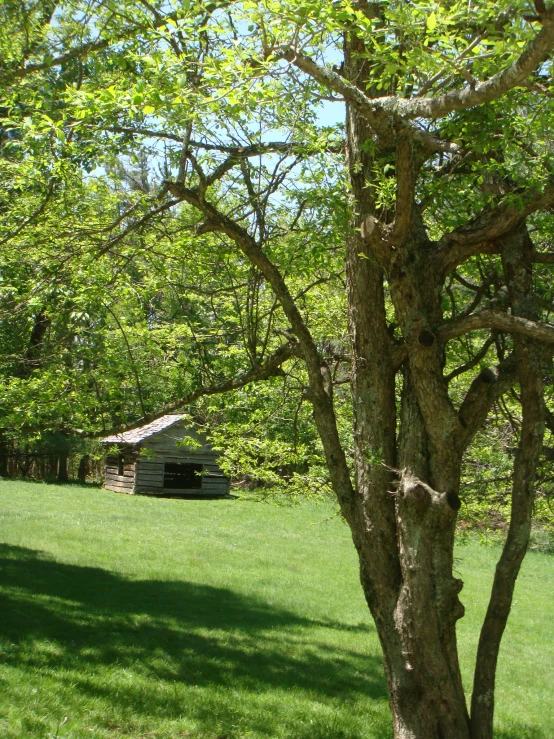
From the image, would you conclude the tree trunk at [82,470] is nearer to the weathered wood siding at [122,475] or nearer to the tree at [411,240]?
the weathered wood siding at [122,475]

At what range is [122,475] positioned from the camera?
31.5m

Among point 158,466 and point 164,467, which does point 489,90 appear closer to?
point 158,466

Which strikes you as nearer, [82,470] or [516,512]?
[516,512]

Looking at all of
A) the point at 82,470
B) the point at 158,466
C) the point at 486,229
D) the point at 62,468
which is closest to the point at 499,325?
the point at 486,229

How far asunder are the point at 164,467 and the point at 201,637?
21.6 m

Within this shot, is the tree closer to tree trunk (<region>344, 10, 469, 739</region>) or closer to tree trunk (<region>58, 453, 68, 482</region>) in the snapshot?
tree trunk (<region>344, 10, 469, 739</region>)

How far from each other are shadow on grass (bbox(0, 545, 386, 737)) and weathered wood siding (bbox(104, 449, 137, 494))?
16.7m

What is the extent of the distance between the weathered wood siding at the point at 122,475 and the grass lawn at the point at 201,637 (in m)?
8.79

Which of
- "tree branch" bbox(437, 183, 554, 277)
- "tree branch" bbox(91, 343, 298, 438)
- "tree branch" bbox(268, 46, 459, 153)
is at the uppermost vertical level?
"tree branch" bbox(268, 46, 459, 153)

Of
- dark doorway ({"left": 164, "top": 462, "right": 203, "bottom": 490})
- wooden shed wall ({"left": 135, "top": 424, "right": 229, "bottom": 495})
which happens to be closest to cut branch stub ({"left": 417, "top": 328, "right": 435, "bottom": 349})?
wooden shed wall ({"left": 135, "top": 424, "right": 229, "bottom": 495})

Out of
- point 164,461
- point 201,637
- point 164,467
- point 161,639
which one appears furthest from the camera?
point 164,467

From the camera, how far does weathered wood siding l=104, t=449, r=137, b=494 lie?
30594 millimetres

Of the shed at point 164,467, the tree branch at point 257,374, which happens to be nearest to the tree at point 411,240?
the tree branch at point 257,374

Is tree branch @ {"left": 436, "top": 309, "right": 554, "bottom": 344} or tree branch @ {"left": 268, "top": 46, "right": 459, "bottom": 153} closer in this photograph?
tree branch @ {"left": 268, "top": 46, "right": 459, "bottom": 153}
